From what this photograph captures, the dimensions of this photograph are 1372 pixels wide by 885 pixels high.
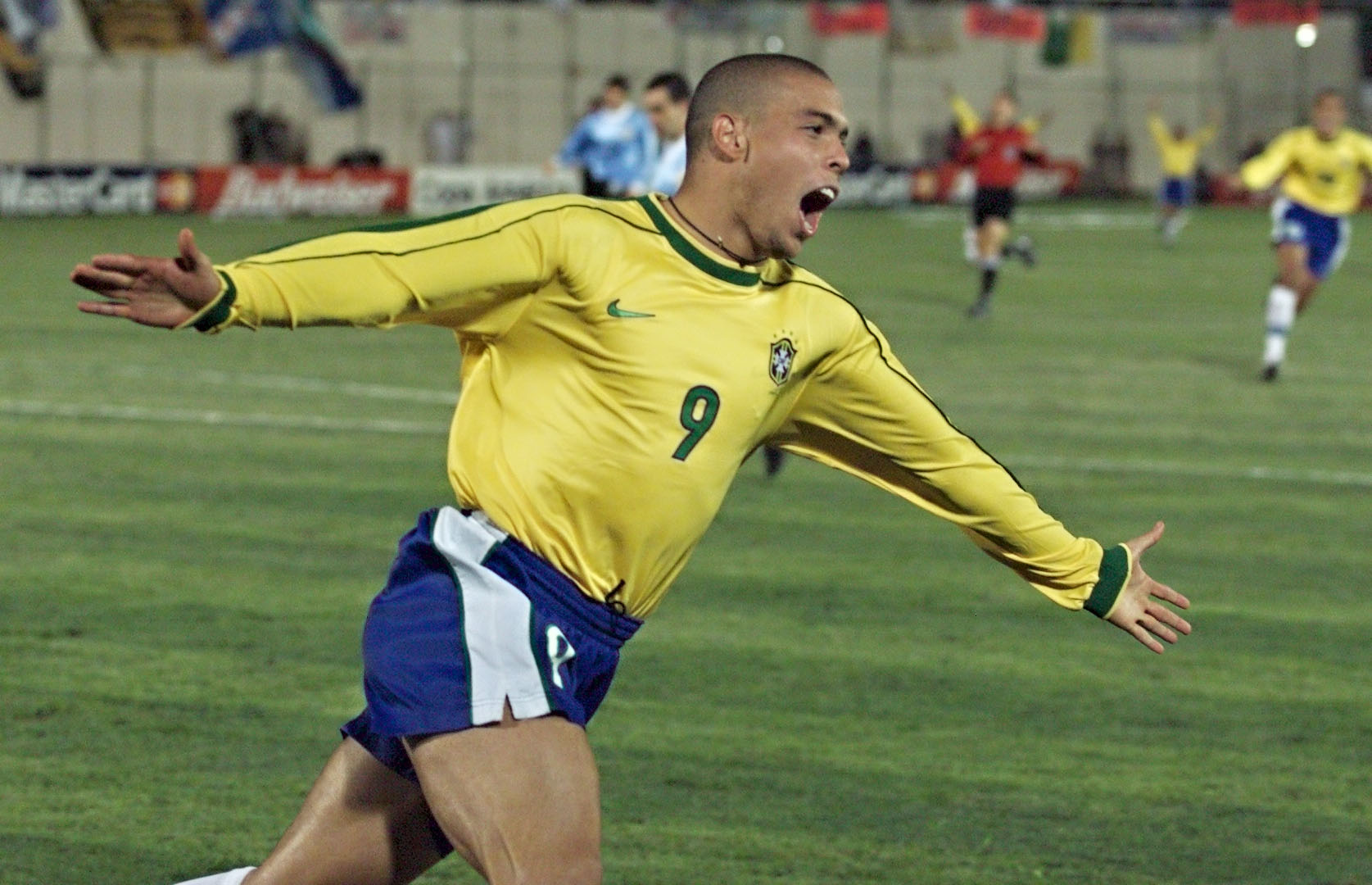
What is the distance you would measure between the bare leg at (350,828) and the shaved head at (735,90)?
1.34 m

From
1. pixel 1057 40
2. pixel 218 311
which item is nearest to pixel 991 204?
pixel 218 311

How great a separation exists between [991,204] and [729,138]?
22.1m

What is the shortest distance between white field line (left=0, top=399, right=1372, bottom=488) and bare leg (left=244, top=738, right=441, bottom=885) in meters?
9.03

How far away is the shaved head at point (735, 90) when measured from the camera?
4434 millimetres

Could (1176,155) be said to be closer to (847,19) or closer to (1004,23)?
(847,19)

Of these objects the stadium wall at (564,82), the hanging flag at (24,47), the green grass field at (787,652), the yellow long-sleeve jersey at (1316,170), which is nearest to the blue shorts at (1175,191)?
the stadium wall at (564,82)

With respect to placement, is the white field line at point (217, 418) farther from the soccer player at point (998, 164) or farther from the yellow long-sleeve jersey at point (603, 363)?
the soccer player at point (998, 164)

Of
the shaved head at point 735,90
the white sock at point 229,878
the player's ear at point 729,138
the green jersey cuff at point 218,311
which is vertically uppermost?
the shaved head at point 735,90

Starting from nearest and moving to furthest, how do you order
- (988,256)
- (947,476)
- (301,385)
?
(947,476), (301,385), (988,256)

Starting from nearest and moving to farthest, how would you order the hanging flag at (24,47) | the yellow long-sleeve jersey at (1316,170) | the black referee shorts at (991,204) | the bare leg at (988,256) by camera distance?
the yellow long-sleeve jersey at (1316,170) → the bare leg at (988,256) → the black referee shorts at (991,204) → the hanging flag at (24,47)

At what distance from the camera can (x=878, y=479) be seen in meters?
4.96

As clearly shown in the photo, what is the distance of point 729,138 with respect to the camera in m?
4.43

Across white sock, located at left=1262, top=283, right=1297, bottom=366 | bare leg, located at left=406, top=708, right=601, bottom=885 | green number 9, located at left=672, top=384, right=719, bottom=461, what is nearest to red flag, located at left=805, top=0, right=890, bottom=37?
white sock, located at left=1262, top=283, right=1297, bottom=366

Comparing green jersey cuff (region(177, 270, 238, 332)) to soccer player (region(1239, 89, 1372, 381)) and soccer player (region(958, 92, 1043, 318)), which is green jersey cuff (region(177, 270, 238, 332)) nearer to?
soccer player (region(1239, 89, 1372, 381))
